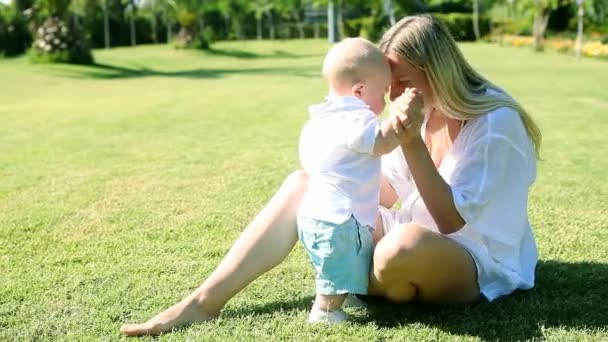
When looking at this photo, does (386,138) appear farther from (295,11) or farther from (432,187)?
(295,11)

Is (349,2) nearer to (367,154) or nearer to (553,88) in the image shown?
(553,88)

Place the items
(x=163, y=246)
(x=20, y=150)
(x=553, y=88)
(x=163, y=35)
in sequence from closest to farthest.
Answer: (x=163, y=246) < (x=20, y=150) < (x=553, y=88) < (x=163, y=35)

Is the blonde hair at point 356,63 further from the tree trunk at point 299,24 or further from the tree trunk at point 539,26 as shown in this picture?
the tree trunk at point 299,24

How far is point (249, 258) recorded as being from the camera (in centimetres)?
283

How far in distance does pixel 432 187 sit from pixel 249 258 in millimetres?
711

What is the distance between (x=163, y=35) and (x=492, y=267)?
147ft

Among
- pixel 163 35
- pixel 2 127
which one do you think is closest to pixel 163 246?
pixel 2 127

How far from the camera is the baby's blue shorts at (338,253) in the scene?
2.70m

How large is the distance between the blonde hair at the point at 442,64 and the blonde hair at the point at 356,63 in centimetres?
10

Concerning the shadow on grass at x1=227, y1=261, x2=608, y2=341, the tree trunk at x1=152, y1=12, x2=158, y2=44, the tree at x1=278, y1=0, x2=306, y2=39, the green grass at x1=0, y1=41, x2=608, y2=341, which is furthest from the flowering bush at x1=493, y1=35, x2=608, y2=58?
the shadow on grass at x1=227, y1=261, x2=608, y2=341

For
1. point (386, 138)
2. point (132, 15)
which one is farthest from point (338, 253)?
point (132, 15)

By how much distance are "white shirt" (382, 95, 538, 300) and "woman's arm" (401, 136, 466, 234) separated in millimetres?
40

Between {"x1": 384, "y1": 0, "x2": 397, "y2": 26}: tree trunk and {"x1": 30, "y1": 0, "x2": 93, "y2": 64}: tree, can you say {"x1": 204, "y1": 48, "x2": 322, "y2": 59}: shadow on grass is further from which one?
{"x1": 30, "y1": 0, "x2": 93, "y2": 64}: tree

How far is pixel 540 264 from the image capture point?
3.64 metres
